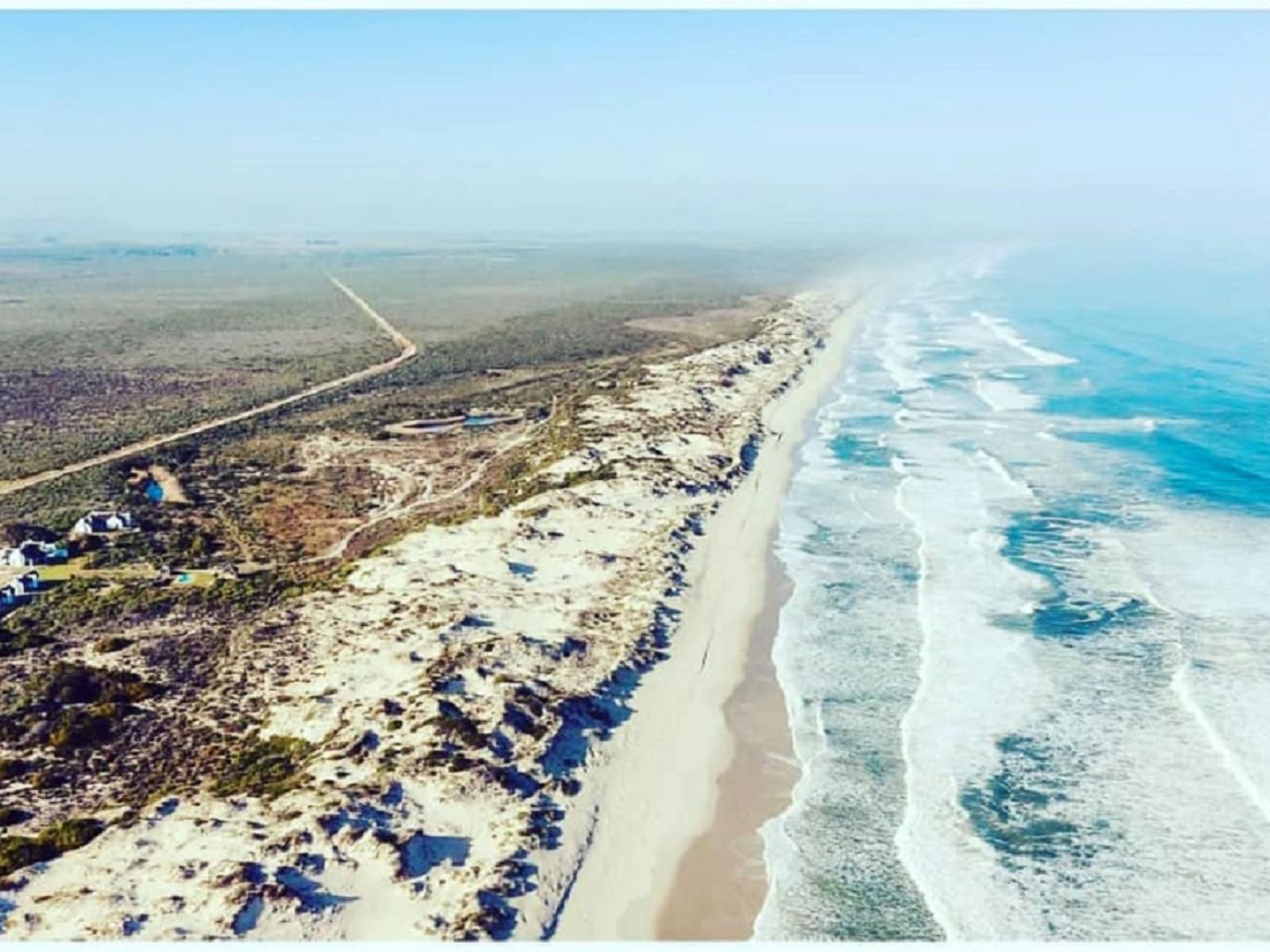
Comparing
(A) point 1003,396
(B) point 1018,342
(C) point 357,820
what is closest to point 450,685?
(C) point 357,820

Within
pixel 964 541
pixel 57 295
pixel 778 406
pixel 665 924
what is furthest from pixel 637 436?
pixel 57 295

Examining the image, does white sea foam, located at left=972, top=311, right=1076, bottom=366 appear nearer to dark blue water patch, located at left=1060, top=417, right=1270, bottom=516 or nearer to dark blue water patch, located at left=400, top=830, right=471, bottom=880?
dark blue water patch, located at left=1060, top=417, right=1270, bottom=516

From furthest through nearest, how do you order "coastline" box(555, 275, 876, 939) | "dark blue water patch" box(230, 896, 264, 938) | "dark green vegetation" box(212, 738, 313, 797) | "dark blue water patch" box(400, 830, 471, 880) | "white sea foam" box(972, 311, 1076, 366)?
1. "white sea foam" box(972, 311, 1076, 366)
2. "dark green vegetation" box(212, 738, 313, 797)
3. "coastline" box(555, 275, 876, 939)
4. "dark blue water patch" box(400, 830, 471, 880)
5. "dark blue water patch" box(230, 896, 264, 938)

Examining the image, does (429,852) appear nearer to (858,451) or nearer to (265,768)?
(265,768)

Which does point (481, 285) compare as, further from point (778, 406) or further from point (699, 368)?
point (778, 406)

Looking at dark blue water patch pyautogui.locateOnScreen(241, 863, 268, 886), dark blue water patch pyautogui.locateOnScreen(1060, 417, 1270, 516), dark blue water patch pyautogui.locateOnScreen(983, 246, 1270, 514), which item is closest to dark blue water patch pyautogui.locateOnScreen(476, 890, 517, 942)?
dark blue water patch pyautogui.locateOnScreen(241, 863, 268, 886)

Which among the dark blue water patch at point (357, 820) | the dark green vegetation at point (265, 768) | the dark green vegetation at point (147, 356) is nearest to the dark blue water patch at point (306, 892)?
the dark blue water patch at point (357, 820)
